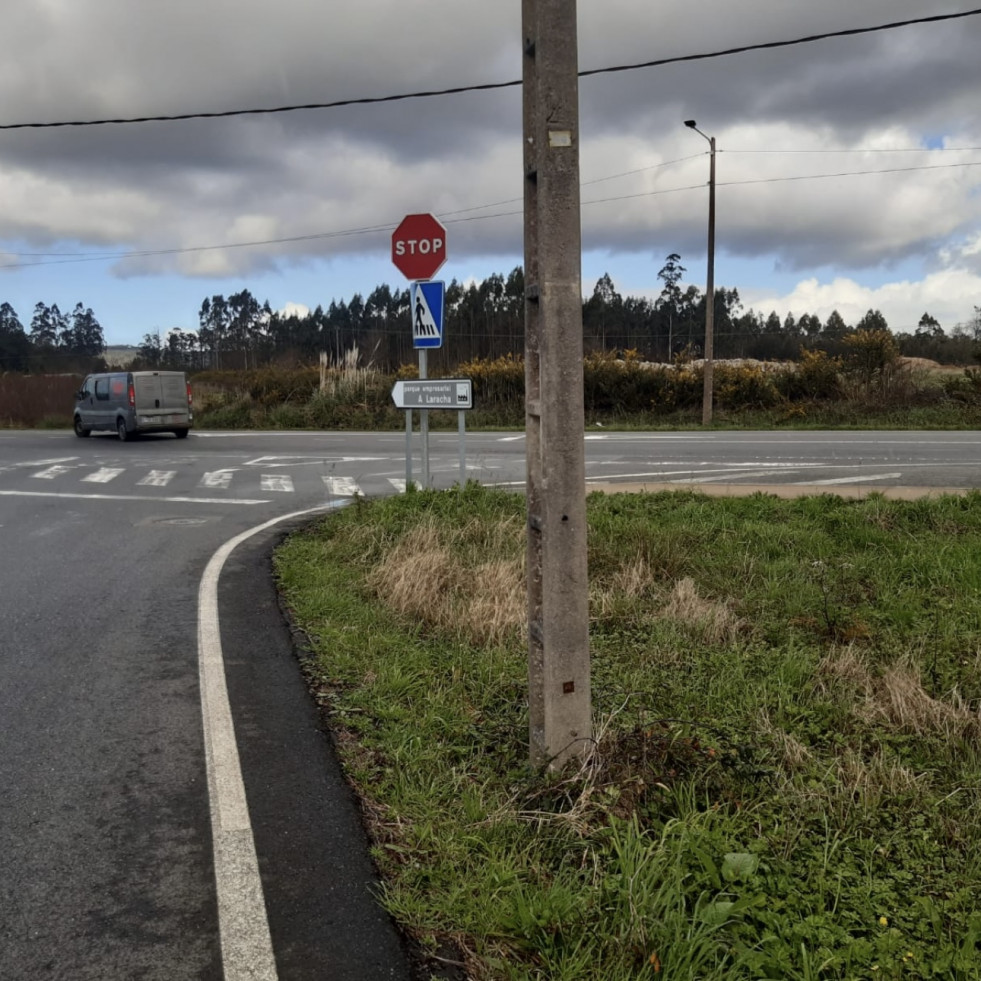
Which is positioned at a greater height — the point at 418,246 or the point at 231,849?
the point at 418,246

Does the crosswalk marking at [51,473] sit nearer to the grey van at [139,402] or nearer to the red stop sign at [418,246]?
the grey van at [139,402]

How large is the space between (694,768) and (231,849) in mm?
1754

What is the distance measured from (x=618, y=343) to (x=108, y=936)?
73.4m

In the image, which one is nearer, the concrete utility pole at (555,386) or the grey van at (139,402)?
the concrete utility pole at (555,386)

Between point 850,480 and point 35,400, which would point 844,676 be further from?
point 35,400

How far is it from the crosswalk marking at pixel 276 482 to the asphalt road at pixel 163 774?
8.32 feet

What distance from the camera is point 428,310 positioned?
10.3m

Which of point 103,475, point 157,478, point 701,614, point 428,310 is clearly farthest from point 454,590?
point 103,475

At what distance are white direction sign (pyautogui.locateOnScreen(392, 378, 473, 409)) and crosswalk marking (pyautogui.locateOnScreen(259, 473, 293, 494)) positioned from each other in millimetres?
4535

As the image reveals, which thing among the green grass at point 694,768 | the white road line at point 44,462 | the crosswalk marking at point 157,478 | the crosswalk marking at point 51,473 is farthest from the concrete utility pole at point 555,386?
the white road line at point 44,462

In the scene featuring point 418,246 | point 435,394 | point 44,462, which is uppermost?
point 418,246

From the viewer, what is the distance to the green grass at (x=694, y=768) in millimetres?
2850

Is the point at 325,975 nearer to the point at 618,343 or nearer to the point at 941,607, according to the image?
the point at 941,607

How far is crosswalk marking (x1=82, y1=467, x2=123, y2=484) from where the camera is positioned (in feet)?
50.7
